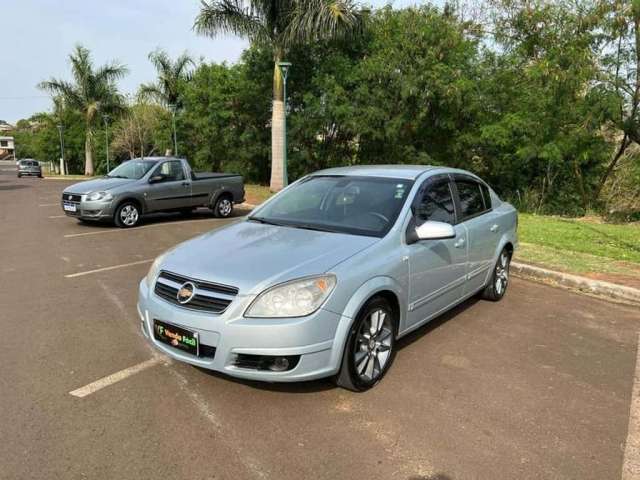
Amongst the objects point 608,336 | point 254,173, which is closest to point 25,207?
point 254,173

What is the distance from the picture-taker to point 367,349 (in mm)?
3627

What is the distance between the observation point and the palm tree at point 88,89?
117 feet

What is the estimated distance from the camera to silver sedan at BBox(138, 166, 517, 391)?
125 inches

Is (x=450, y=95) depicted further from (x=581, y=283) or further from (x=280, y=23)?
(x=581, y=283)

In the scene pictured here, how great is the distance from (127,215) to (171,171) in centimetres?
152

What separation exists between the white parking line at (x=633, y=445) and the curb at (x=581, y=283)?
2.74 m

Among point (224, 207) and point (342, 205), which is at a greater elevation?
point (342, 205)

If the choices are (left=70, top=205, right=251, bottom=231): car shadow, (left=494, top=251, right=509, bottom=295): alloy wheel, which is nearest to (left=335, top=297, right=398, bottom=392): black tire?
(left=494, top=251, right=509, bottom=295): alloy wheel

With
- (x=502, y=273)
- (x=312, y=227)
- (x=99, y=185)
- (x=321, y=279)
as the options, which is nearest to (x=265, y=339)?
(x=321, y=279)

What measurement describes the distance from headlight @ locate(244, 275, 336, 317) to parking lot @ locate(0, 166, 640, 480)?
71 centimetres

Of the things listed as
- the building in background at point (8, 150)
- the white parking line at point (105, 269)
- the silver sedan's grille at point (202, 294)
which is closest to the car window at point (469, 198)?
the silver sedan's grille at point (202, 294)

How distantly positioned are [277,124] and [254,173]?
8.88 metres

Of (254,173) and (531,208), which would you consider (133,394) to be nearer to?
(531,208)

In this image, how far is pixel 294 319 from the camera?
124 inches
